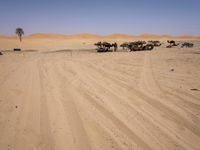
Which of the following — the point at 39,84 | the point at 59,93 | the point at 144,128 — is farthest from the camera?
the point at 39,84

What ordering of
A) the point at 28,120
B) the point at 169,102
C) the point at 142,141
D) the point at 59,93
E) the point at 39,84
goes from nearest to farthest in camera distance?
1. the point at 142,141
2. the point at 28,120
3. the point at 169,102
4. the point at 59,93
5. the point at 39,84

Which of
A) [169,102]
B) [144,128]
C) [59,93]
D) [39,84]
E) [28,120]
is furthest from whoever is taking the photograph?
[39,84]

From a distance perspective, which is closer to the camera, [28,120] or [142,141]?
[142,141]

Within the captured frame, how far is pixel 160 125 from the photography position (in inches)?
226

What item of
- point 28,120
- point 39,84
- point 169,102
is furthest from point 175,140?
point 39,84

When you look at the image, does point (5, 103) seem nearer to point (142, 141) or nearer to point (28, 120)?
point (28, 120)

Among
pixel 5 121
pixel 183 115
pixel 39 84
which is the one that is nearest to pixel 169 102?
pixel 183 115

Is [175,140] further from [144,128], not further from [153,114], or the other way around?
[153,114]

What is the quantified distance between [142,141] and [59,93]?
14.3 ft

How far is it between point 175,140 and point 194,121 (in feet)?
3.95

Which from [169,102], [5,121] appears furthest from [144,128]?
[5,121]

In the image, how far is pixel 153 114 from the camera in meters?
6.44

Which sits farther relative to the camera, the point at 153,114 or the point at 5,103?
the point at 5,103

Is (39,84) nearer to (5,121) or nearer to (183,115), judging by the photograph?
(5,121)
